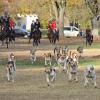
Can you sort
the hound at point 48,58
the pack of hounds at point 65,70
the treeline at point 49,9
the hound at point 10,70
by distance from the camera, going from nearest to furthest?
the pack of hounds at point 65,70 < the hound at point 10,70 < the hound at point 48,58 < the treeline at point 49,9

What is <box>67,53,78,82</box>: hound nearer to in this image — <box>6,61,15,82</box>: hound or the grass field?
the grass field

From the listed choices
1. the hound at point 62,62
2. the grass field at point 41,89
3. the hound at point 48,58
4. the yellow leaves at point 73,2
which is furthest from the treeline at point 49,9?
the grass field at point 41,89

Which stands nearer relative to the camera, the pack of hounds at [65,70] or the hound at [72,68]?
the pack of hounds at [65,70]

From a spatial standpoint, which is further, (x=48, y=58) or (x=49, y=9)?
(x=49, y=9)

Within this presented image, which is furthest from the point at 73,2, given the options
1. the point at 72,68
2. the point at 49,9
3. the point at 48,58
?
the point at 72,68

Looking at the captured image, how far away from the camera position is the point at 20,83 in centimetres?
2170

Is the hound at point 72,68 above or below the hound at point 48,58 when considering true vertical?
above

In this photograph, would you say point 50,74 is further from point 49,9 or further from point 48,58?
point 49,9

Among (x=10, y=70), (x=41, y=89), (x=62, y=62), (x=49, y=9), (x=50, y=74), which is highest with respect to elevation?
(x=50, y=74)

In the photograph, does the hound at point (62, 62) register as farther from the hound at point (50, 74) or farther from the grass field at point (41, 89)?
the hound at point (50, 74)

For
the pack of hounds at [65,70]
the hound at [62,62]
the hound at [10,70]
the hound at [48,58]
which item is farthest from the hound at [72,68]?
the hound at [48,58]

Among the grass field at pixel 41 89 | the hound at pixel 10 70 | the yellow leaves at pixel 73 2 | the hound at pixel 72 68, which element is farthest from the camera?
the yellow leaves at pixel 73 2

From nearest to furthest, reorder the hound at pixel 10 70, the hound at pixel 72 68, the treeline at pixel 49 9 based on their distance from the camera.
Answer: the hound at pixel 10 70
the hound at pixel 72 68
the treeline at pixel 49 9

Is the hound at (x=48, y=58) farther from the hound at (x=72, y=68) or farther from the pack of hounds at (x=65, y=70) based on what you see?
the hound at (x=72, y=68)
